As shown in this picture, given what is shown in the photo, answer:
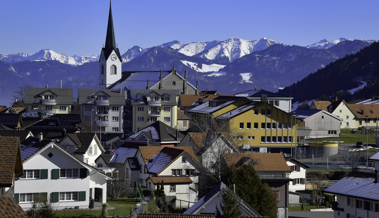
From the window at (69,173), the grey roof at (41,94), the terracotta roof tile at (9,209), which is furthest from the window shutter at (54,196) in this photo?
the grey roof at (41,94)

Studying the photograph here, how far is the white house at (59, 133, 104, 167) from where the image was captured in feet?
187

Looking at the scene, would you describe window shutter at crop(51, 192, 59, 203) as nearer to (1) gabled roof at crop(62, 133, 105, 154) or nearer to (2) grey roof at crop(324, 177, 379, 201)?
(1) gabled roof at crop(62, 133, 105, 154)

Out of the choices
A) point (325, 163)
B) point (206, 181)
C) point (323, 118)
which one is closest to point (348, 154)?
point (325, 163)

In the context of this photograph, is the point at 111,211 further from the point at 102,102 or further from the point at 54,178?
the point at 102,102

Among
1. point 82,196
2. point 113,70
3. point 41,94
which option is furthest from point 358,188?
point 113,70

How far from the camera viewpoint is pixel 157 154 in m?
53.5

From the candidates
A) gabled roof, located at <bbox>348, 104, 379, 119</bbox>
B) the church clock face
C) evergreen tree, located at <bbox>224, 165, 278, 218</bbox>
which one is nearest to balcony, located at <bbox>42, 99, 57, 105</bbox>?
gabled roof, located at <bbox>348, 104, 379, 119</bbox>

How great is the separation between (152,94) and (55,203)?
7022 cm

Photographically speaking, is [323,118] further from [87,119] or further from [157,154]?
[157,154]

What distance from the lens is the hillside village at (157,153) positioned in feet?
130

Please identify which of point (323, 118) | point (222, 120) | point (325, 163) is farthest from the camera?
point (323, 118)

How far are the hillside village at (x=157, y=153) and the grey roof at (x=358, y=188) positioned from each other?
103 mm

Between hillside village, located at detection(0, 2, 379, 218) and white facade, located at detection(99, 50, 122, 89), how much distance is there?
44538 millimetres

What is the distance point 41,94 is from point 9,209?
91.7 meters
